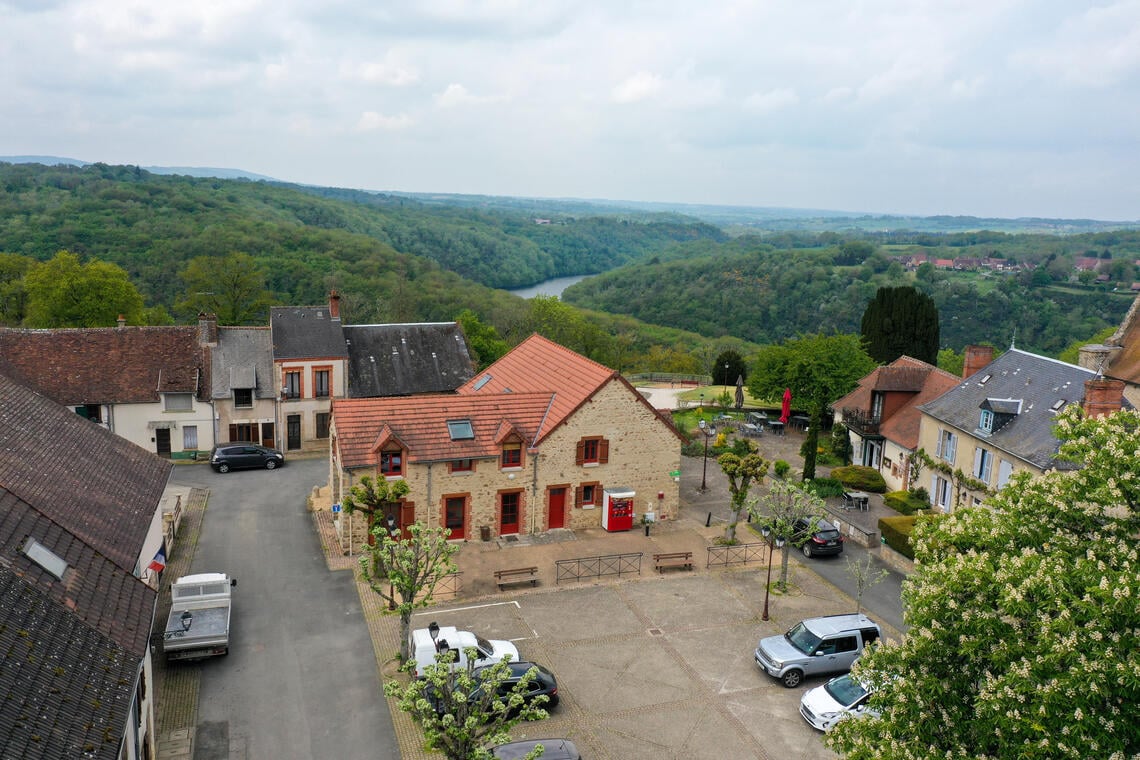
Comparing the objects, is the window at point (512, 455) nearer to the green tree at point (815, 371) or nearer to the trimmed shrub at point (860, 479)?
the trimmed shrub at point (860, 479)

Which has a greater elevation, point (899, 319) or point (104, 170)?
point (104, 170)

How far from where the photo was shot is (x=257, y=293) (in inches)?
2657

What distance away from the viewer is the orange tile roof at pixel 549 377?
111 feet

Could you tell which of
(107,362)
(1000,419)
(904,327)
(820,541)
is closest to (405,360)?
(107,362)

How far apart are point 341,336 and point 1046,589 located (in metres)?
40.6

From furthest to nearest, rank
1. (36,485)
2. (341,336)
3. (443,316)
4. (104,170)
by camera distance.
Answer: (104,170), (443,316), (341,336), (36,485)

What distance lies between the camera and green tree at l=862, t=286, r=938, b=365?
6650 cm

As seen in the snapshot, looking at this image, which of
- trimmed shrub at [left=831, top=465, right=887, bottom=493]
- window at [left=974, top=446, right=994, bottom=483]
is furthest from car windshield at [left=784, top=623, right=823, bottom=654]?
trimmed shrub at [left=831, top=465, right=887, bottom=493]

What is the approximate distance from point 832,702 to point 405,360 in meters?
33.9

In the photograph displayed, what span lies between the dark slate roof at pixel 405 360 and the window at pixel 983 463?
2743 centimetres

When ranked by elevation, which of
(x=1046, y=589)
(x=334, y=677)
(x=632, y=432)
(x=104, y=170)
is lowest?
(x=334, y=677)

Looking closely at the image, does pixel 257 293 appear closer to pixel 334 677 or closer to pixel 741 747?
pixel 334 677

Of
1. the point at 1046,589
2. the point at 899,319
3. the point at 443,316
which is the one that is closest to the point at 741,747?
the point at 1046,589

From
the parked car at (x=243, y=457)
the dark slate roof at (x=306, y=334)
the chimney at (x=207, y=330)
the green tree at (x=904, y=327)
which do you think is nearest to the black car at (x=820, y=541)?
the parked car at (x=243, y=457)
